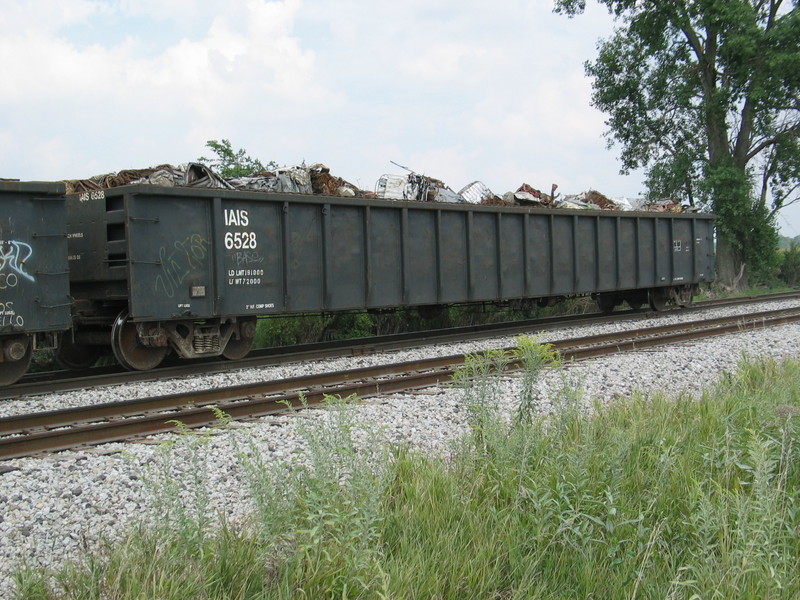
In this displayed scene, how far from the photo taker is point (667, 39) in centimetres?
2908

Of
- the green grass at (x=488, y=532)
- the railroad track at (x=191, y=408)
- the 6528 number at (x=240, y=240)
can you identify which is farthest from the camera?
the 6528 number at (x=240, y=240)

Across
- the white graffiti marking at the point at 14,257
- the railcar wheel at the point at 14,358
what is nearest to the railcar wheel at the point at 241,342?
the railcar wheel at the point at 14,358

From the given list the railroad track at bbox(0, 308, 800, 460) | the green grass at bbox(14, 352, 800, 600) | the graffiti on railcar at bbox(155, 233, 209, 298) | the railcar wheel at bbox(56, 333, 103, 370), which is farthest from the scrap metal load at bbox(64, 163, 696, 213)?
the green grass at bbox(14, 352, 800, 600)

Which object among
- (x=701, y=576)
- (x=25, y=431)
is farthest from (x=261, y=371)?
(x=701, y=576)

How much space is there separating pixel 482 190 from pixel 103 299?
9.81 m

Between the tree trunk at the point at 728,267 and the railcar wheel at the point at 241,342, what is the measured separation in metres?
22.8

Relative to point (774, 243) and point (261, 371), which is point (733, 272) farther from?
point (261, 371)

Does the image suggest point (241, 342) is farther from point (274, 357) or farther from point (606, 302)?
point (606, 302)

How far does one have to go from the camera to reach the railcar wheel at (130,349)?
35.9ft

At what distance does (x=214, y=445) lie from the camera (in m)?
6.53

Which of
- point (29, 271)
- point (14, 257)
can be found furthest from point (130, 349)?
point (14, 257)

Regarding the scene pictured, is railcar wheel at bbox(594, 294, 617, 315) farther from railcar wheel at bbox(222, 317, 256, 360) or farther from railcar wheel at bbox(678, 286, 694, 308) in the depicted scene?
railcar wheel at bbox(222, 317, 256, 360)

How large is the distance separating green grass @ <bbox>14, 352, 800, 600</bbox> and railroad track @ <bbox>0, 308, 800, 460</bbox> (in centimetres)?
119

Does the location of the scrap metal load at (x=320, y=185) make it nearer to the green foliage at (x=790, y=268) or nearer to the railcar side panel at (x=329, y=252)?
the railcar side panel at (x=329, y=252)
